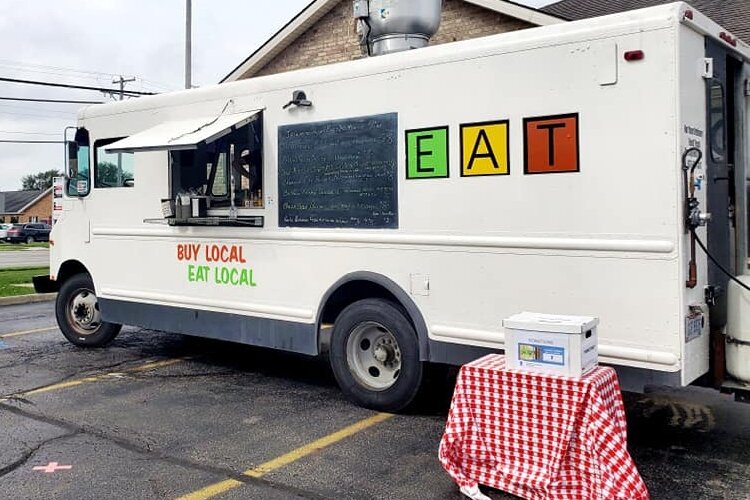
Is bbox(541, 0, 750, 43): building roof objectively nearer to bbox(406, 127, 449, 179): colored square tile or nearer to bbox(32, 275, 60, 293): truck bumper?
bbox(406, 127, 449, 179): colored square tile

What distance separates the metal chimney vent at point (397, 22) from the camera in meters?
7.36

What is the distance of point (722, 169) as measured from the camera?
16.9 ft

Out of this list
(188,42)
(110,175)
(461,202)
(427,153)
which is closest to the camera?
(461,202)

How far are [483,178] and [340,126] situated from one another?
4.62 feet

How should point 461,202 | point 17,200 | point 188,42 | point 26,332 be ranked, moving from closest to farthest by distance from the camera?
point 461,202 < point 26,332 < point 188,42 < point 17,200

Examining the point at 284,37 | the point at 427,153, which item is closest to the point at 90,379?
the point at 427,153

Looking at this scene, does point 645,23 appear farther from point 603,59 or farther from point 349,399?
point 349,399

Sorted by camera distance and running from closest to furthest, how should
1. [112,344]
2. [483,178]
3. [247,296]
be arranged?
[483,178], [247,296], [112,344]

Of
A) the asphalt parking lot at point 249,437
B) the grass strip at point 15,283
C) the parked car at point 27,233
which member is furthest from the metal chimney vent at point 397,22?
the parked car at point 27,233

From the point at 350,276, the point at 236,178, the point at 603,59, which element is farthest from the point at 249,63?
the point at 603,59

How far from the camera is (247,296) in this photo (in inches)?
272

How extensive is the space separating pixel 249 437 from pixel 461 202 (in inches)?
89.6

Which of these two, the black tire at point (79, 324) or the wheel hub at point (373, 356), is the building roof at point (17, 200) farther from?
the wheel hub at point (373, 356)

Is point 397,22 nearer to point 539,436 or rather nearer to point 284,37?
point 539,436
